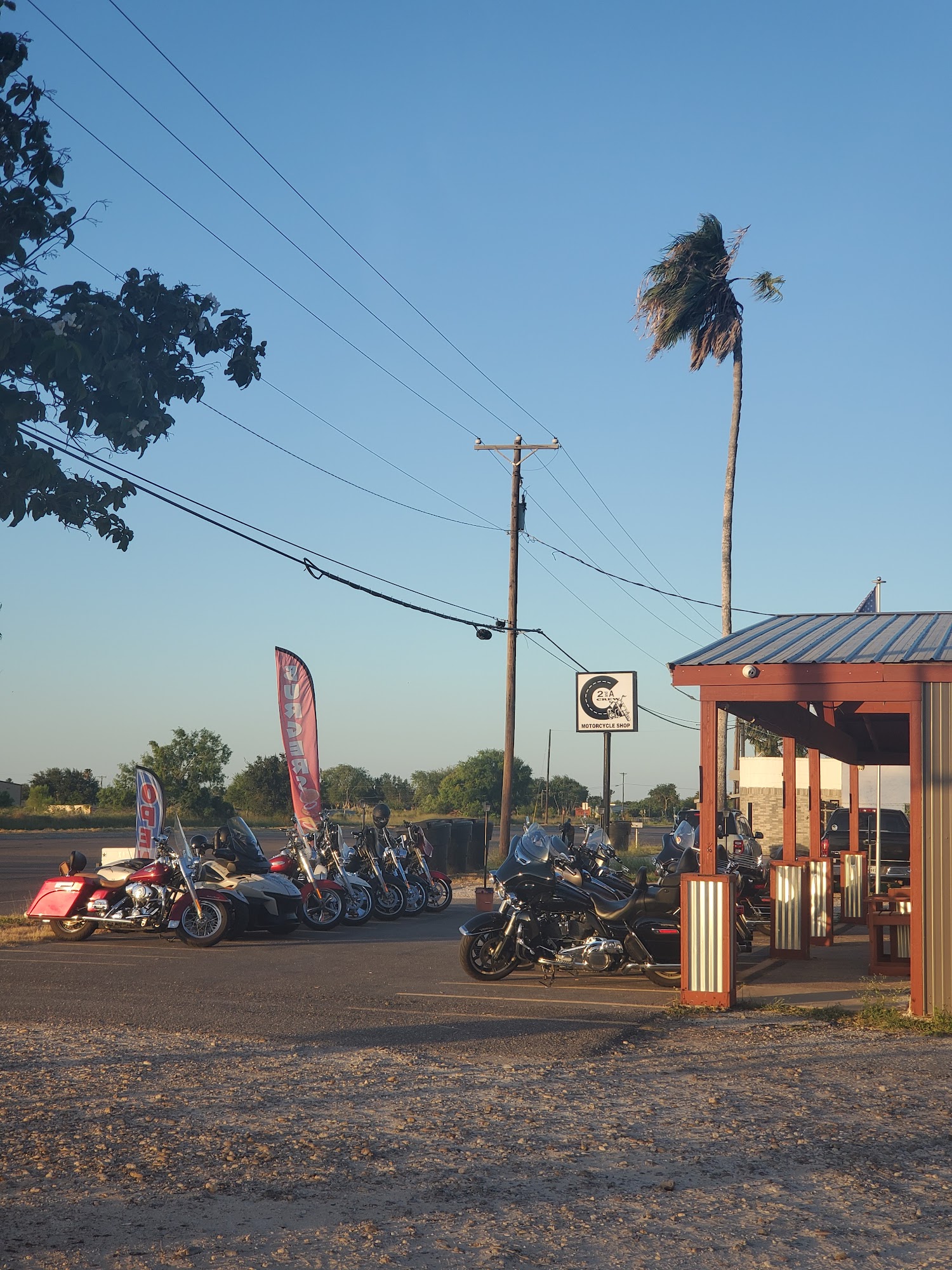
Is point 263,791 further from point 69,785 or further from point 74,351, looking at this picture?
point 74,351

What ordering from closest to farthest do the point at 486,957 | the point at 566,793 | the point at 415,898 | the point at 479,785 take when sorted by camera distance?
1. the point at 486,957
2. the point at 415,898
3. the point at 479,785
4. the point at 566,793

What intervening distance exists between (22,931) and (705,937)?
10.5 m

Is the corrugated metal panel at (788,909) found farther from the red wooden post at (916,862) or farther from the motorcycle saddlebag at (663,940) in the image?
the red wooden post at (916,862)

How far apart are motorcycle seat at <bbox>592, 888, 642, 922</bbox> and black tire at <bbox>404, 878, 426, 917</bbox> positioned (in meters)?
8.05

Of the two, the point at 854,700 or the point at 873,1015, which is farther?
the point at 854,700

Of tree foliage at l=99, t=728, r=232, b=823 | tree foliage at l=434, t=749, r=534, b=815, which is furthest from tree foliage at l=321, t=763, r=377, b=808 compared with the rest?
tree foliage at l=99, t=728, r=232, b=823

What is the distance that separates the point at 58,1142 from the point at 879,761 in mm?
17335

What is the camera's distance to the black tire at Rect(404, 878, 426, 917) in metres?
20.2

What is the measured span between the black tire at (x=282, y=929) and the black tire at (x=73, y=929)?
7.60ft

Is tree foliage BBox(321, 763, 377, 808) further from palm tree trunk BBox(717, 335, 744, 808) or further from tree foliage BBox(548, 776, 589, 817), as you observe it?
palm tree trunk BBox(717, 335, 744, 808)

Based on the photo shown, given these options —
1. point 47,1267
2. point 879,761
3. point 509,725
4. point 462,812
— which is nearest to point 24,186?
point 47,1267

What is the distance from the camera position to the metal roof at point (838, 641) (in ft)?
36.8

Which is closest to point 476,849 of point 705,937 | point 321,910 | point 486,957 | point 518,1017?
point 321,910

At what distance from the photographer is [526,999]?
1148 centimetres
